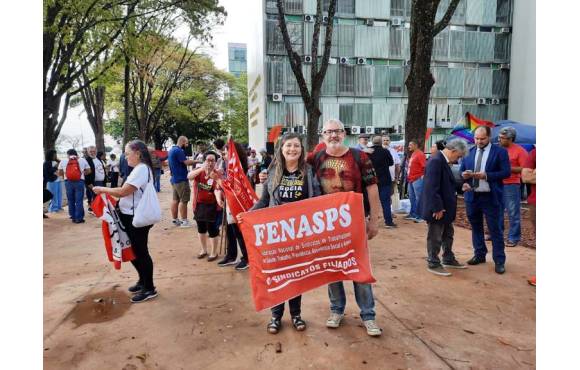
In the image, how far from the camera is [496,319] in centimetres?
382

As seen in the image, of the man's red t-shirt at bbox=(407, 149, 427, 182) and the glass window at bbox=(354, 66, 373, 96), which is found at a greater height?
the glass window at bbox=(354, 66, 373, 96)

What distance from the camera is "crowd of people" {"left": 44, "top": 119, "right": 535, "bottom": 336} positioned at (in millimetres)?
3461

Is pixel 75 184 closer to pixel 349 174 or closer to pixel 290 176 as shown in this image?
pixel 290 176

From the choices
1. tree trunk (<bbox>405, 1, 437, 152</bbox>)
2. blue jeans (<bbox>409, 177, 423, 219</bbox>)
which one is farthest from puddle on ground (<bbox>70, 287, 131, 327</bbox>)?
tree trunk (<bbox>405, 1, 437, 152</bbox>)

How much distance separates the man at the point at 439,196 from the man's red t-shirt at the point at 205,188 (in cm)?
301

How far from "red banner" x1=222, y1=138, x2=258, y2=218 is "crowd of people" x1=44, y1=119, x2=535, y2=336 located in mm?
142

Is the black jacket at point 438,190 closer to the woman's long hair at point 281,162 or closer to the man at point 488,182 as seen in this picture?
the man at point 488,182

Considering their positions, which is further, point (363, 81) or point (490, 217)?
point (363, 81)

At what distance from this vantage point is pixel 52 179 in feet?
33.4

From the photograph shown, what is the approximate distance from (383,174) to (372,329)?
5230 mm

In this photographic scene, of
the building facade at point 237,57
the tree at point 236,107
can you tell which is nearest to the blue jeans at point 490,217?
the tree at point 236,107

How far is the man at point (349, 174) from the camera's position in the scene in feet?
11.3

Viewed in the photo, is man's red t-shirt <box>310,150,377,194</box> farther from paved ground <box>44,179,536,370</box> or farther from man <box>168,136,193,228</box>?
man <box>168,136,193,228</box>

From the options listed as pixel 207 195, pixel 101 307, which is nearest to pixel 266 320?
pixel 101 307
